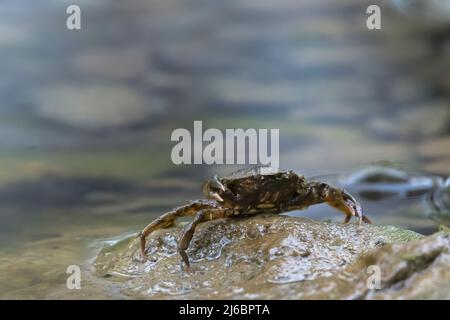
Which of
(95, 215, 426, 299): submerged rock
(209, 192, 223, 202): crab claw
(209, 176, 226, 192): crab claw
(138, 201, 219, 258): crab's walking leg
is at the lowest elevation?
(95, 215, 426, 299): submerged rock

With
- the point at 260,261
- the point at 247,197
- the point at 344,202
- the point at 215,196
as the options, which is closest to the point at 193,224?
the point at 215,196

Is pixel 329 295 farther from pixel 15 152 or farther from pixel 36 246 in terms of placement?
pixel 15 152

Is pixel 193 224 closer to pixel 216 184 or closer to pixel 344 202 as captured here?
pixel 216 184

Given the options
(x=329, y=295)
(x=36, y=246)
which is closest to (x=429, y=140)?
(x=36, y=246)

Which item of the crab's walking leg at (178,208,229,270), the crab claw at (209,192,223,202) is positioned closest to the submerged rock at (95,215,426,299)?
the crab's walking leg at (178,208,229,270)

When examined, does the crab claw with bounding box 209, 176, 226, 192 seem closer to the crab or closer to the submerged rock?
the crab

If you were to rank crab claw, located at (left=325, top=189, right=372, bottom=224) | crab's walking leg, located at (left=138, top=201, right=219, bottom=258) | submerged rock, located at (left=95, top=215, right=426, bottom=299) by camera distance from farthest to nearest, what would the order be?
crab claw, located at (left=325, top=189, right=372, bottom=224) → crab's walking leg, located at (left=138, top=201, right=219, bottom=258) → submerged rock, located at (left=95, top=215, right=426, bottom=299)

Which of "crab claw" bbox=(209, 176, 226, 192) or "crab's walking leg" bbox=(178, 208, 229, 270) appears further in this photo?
"crab claw" bbox=(209, 176, 226, 192)

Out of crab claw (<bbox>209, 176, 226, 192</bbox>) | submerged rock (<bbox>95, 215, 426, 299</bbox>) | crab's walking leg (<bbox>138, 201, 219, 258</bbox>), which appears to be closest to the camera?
submerged rock (<bbox>95, 215, 426, 299</bbox>)
